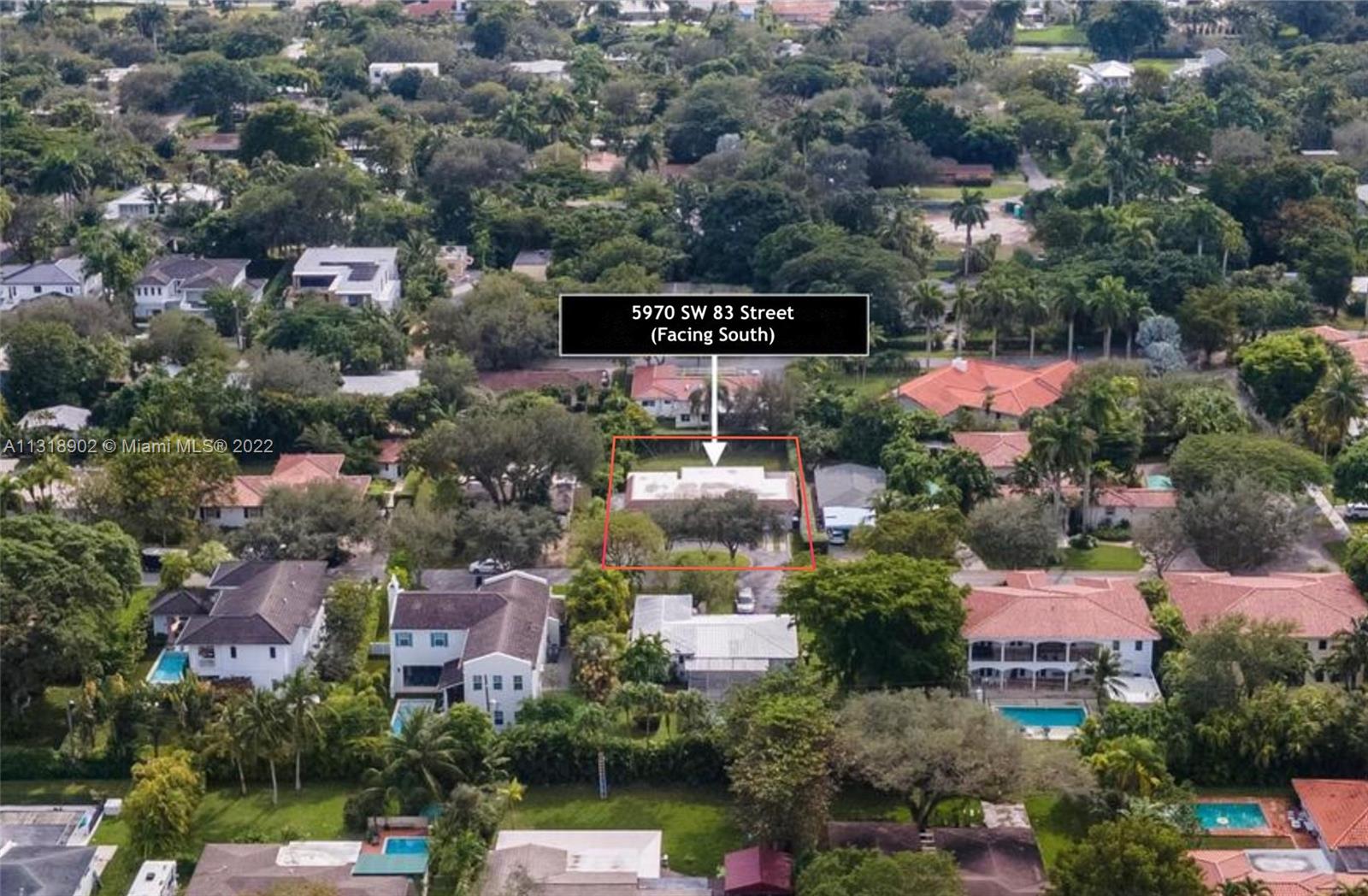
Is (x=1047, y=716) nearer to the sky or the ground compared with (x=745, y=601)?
nearer to the ground

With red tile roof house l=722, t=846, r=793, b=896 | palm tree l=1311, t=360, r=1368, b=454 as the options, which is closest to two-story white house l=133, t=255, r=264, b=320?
palm tree l=1311, t=360, r=1368, b=454

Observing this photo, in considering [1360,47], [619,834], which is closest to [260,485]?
[619,834]

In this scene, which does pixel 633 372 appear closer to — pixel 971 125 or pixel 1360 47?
pixel 971 125

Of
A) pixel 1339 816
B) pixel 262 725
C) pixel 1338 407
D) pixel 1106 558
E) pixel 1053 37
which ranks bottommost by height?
pixel 1053 37

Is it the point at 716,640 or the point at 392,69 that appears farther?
the point at 392,69

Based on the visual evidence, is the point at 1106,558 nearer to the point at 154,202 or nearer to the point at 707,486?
the point at 707,486

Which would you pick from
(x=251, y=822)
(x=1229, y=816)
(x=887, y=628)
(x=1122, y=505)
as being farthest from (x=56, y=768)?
(x=1122, y=505)

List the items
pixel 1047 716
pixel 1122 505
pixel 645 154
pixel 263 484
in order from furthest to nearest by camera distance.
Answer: pixel 645 154 < pixel 263 484 < pixel 1122 505 < pixel 1047 716
